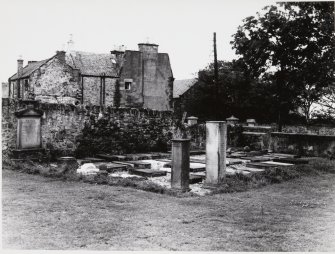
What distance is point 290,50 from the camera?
27562mm

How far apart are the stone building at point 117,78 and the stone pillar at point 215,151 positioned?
21200 mm

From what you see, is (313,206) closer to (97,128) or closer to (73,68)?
(97,128)

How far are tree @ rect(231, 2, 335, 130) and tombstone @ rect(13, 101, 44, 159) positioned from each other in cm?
1737

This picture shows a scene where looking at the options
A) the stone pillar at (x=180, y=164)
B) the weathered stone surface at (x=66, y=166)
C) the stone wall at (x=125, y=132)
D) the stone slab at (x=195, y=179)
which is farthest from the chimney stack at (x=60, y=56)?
the stone pillar at (x=180, y=164)

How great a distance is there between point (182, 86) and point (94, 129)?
3385cm

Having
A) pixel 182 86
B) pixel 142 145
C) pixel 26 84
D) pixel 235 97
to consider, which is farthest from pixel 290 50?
pixel 182 86

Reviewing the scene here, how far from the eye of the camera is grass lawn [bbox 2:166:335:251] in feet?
17.3

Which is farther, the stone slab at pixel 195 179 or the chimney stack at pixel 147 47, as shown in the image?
the chimney stack at pixel 147 47

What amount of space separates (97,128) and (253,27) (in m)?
17.9

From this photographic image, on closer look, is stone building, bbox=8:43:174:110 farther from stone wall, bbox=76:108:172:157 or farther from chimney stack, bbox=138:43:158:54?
stone wall, bbox=76:108:172:157

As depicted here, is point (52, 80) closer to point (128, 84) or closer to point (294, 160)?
point (128, 84)

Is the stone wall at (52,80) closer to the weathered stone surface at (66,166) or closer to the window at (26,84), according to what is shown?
the window at (26,84)

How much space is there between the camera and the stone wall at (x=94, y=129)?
14.1m

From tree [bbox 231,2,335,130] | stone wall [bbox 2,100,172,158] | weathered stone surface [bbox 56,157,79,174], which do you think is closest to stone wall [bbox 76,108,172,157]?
stone wall [bbox 2,100,172,158]
